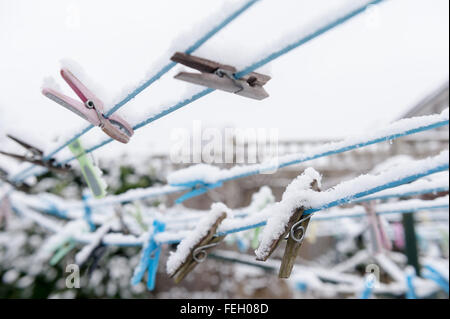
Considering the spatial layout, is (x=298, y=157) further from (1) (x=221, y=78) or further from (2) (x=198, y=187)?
(1) (x=221, y=78)

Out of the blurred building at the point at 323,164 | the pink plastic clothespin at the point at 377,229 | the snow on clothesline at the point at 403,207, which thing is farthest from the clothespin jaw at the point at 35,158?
the blurred building at the point at 323,164

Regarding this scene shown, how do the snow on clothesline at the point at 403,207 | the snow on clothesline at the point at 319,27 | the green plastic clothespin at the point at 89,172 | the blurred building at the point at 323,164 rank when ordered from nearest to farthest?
1. the snow on clothesline at the point at 319,27
2. the green plastic clothespin at the point at 89,172
3. the snow on clothesline at the point at 403,207
4. the blurred building at the point at 323,164

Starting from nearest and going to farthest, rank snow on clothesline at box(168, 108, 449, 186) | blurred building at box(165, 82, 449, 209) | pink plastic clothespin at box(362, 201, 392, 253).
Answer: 1. snow on clothesline at box(168, 108, 449, 186)
2. pink plastic clothespin at box(362, 201, 392, 253)
3. blurred building at box(165, 82, 449, 209)

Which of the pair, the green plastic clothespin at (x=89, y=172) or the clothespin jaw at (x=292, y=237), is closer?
the clothespin jaw at (x=292, y=237)

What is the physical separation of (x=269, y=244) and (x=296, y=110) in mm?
2483

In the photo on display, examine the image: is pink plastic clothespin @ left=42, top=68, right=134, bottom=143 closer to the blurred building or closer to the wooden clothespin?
the wooden clothespin

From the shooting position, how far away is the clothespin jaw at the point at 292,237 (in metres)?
0.75

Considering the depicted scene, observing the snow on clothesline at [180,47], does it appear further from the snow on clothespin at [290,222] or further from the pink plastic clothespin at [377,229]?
the pink plastic clothespin at [377,229]

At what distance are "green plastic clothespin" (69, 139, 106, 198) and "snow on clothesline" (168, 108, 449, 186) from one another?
27 centimetres

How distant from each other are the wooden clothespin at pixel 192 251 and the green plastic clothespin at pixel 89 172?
347 mm

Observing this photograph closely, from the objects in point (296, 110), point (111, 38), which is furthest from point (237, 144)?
point (111, 38)

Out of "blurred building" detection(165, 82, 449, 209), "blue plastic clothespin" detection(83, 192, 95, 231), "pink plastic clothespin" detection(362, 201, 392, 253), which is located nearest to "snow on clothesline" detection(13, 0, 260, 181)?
"pink plastic clothespin" detection(362, 201, 392, 253)

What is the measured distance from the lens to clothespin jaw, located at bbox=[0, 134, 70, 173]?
126 centimetres

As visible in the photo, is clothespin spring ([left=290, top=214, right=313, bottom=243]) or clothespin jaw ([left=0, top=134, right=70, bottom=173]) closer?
clothespin spring ([left=290, top=214, right=313, bottom=243])
